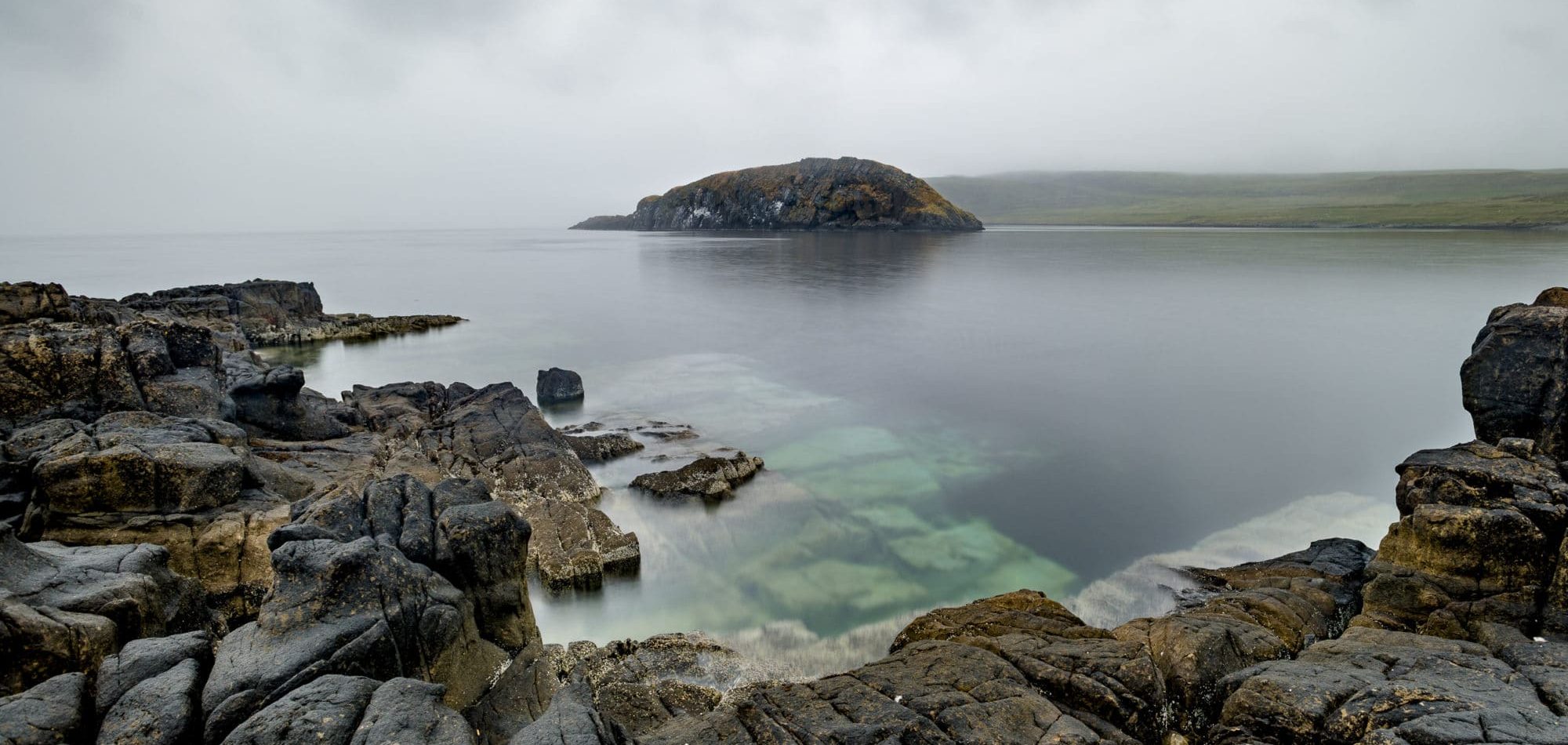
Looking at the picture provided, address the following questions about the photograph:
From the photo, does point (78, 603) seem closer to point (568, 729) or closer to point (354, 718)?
point (354, 718)

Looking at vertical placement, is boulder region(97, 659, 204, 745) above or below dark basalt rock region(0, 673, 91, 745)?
below

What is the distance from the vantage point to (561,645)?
9500mm

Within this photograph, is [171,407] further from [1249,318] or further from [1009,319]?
[1249,318]

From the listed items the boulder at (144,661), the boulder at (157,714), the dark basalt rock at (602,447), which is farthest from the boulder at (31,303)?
the boulder at (157,714)

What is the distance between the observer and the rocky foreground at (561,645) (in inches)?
234

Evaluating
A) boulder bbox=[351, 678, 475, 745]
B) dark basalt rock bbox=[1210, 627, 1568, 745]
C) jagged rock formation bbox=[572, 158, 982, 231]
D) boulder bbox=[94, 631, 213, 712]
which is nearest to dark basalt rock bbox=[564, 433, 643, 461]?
boulder bbox=[94, 631, 213, 712]

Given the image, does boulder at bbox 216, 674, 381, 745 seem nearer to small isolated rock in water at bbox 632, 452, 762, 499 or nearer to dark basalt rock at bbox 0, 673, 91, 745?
dark basalt rock at bbox 0, 673, 91, 745

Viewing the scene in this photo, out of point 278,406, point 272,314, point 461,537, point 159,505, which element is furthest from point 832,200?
point 461,537

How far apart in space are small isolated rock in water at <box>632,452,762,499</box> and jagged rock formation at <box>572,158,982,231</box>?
117667 millimetres

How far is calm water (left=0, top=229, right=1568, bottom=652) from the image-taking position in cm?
1281

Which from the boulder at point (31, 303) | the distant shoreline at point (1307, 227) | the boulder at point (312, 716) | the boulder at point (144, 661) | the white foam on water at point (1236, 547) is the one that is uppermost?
the distant shoreline at point (1307, 227)

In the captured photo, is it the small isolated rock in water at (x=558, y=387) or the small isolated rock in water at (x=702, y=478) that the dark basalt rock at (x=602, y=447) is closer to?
the small isolated rock in water at (x=702, y=478)

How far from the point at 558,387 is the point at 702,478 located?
387 inches

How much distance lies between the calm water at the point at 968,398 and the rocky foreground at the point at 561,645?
1816 mm
